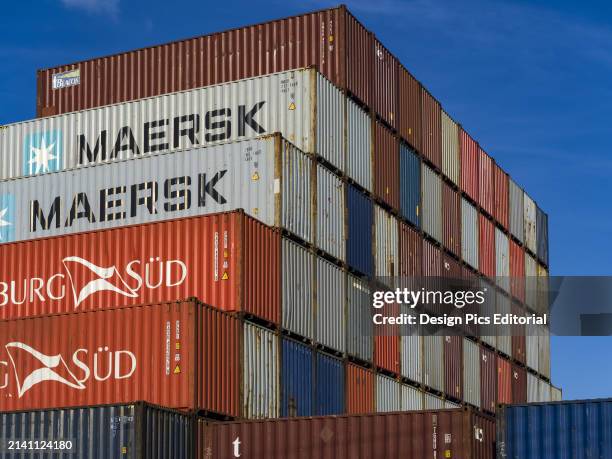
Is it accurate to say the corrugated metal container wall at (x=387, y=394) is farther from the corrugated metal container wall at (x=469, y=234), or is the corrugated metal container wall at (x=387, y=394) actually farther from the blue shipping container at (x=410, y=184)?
the corrugated metal container wall at (x=469, y=234)

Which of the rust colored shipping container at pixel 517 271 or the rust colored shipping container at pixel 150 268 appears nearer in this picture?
the rust colored shipping container at pixel 150 268

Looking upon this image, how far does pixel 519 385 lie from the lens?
183 ft

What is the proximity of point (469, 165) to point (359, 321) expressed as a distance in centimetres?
1540

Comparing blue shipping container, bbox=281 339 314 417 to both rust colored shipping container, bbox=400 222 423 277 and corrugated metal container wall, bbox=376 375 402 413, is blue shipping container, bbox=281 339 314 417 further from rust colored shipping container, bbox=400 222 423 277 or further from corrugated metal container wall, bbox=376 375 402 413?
rust colored shipping container, bbox=400 222 423 277

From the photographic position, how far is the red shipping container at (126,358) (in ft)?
102

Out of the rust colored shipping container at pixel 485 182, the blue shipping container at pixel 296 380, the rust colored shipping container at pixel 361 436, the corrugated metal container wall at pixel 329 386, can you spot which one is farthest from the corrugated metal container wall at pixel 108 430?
the rust colored shipping container at pixel 485 182

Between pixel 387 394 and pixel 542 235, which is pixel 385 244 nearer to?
pixel 387 394

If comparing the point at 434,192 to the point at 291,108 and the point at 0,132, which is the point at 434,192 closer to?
the point at 291,108

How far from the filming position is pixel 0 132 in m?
44.6

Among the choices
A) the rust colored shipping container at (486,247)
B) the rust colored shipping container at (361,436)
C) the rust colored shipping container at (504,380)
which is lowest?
the rust colored shipping container at (361,436)

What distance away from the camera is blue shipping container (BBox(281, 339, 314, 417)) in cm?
3475

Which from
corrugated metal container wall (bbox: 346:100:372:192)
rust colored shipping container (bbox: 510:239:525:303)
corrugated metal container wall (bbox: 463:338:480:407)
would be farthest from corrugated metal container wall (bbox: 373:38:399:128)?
rust colored shipping container (bbox: 510:239:525:303)

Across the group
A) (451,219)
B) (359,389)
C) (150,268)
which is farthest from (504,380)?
(150,268)

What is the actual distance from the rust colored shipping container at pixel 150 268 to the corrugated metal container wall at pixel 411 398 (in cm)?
913
